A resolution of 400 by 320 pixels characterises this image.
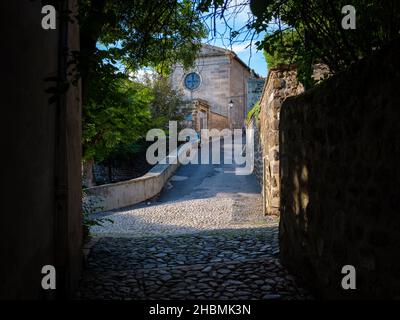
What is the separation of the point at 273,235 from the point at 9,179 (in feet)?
14.0

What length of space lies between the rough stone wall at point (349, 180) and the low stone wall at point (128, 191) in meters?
6.81

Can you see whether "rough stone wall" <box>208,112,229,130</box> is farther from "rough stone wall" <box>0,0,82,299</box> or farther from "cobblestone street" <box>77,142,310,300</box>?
"rough stone wall" <box>0,0,82,299</box>

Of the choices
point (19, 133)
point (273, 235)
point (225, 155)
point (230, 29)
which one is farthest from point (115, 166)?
point (19, 133)

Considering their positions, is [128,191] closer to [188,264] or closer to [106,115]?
[106,115]

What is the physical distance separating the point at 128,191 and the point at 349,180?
30.3 feet

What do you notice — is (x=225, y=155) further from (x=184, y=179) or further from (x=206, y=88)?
(x=206, y=88)

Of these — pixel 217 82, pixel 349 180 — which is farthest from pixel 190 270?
pixel 217 82

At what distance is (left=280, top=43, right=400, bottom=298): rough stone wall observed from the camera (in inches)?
78.5

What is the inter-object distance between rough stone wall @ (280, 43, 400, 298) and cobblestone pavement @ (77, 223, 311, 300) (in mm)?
390

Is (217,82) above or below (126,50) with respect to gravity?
above

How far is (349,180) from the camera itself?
248 cm

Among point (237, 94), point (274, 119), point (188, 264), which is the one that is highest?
point (237, 94)

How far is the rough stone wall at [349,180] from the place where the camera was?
2.00m
